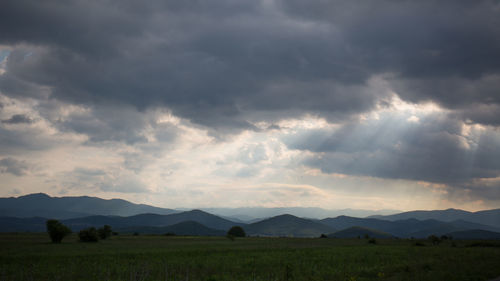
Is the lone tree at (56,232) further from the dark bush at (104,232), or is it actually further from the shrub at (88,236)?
the dark bush at (104,232)

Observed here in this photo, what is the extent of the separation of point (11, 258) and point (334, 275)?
182ft

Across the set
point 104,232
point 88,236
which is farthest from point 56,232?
point 104,232

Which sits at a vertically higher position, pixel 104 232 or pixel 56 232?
pixel 56 232

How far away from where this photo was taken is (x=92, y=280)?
37.3 meters

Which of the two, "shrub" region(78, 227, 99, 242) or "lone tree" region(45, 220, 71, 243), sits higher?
"lone tree" region(45, 220, 71, 243)

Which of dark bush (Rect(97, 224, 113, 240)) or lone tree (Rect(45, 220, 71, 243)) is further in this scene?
dark bush (Rect(97, 224, 113, 240))

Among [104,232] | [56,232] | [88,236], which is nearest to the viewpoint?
[56,232]

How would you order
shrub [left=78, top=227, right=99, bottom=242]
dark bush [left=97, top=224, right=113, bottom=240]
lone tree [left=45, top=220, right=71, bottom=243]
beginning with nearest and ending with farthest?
lone tree [left=45, top=220, right=71, bottom=243], shrub [left=78, top=227, right=99, bottom=242], dark bush [left=97, top=224, right=113, bottom=240]

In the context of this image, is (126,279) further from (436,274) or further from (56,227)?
(56,227)

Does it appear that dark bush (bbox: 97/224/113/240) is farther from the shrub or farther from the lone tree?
the lone tree

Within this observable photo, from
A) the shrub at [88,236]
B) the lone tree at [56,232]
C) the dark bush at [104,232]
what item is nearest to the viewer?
the lone tree at [56,232]

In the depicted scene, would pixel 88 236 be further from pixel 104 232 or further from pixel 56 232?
pixel 104 232

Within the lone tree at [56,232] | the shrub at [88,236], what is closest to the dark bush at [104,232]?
the shrub at [88,236]

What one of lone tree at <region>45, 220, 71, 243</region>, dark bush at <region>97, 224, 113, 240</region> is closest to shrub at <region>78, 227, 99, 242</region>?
lone tree at <region>45, 220, 71, 243</region>
